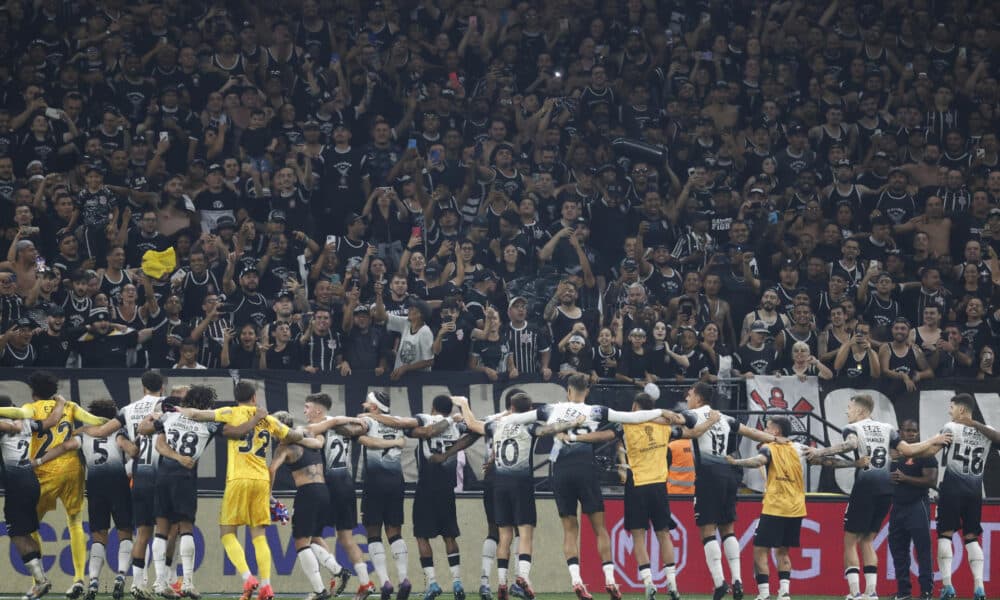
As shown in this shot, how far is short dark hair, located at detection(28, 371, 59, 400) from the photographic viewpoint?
1811cm

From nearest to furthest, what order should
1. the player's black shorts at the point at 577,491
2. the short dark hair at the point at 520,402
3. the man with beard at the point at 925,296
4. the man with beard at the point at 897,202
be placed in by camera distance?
the player's black shorts at the point at 577,491, the short dark hair at the point at 520,402, the man with beard at the point at 925,296, the man with beard at the point at 897,202

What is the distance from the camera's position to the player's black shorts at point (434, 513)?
1827 cm

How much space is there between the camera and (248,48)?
2605 cm

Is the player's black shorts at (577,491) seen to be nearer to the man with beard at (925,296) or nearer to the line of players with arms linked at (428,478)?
the line of players with arms linked at (428,478)

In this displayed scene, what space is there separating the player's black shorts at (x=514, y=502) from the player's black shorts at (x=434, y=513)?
68 cm

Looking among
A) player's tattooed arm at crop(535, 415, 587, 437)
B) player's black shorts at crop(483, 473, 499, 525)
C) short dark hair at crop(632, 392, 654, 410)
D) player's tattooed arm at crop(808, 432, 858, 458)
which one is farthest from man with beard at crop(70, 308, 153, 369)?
player's tattooed arm at crop(808, 432, 858, 458)

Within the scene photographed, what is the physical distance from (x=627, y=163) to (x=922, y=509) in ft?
29.5

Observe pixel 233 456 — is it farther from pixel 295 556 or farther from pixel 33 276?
pixel 33 276

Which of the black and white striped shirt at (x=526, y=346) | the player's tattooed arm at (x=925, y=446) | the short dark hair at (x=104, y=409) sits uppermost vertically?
the black and white striped shirt at (x=526, y=346)

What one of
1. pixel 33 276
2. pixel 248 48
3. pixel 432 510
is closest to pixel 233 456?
pixel 432 510

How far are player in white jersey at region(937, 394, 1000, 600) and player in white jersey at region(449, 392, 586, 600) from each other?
5488mm

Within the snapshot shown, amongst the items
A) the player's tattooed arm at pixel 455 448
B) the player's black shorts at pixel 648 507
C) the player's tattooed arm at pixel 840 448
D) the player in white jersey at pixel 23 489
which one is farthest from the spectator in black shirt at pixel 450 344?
the player in white jersey at pixel 23 489

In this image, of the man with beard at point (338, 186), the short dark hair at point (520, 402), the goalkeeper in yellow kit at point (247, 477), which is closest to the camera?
the goalkeeper in yellow kit at point (247, 477)

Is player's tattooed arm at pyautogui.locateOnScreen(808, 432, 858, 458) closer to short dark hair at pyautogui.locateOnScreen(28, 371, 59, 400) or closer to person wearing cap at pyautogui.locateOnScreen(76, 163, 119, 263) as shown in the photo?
short dark hair at pyautogui.locateOnScreen(28, 371, 59, 400)
